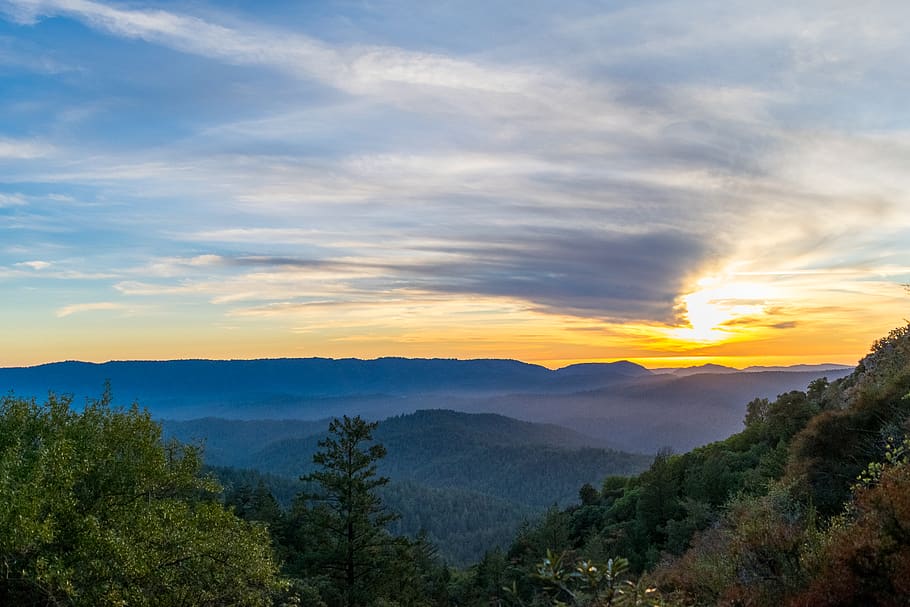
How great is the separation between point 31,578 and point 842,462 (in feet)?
78.2

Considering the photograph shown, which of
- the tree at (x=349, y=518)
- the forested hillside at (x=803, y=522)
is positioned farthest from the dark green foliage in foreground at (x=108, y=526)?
the forested hillside at (x=803, y=522)

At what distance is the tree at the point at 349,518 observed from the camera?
30.5m

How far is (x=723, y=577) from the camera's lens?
11.8 meters

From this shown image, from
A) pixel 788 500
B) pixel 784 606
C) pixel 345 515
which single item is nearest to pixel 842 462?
pixel 788 500

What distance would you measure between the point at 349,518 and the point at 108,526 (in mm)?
14369

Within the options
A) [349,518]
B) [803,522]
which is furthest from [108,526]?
[803,522]

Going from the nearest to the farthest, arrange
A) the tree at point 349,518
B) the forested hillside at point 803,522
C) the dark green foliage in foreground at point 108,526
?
the forested hillside at point 803,522 → the dark green foliage in foreground at point 108,526 → the tree at point 349,518

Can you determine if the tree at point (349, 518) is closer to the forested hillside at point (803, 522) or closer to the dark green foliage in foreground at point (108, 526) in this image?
the dark green foliage in foreground at point (108, 526)

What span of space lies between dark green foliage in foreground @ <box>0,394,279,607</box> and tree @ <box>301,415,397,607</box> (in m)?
8.14

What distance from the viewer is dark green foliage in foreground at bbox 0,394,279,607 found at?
603 inches

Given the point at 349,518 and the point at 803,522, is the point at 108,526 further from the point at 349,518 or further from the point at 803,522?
the point at 803,522

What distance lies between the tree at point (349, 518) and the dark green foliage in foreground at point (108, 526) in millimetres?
8136

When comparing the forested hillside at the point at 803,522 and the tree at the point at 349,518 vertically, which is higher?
the forested hillside at the point at 803,522

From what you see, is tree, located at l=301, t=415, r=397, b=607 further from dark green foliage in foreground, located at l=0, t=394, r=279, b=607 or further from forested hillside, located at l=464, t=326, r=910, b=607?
forested hillside, located at l=464, t=326, r=910, b=607
